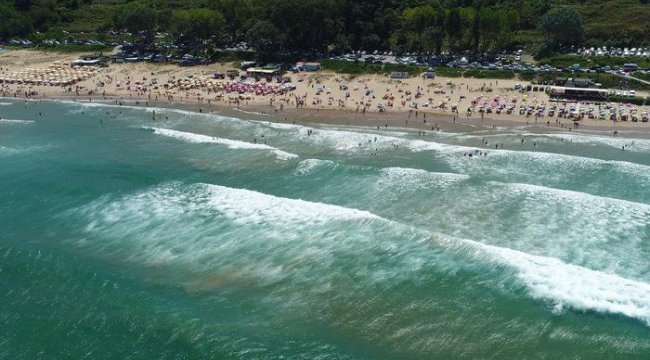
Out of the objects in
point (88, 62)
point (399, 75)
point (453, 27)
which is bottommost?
point (399, 75)

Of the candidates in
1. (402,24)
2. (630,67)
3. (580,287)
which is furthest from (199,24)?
(580,287)

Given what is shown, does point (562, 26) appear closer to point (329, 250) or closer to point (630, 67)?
point (630, 67)

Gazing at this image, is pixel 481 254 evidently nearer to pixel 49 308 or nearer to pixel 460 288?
pixel 460 288

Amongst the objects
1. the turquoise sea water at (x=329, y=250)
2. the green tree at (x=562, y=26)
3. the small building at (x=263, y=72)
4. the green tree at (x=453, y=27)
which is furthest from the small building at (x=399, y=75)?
the turquoise sea water at (x=329, y=250)

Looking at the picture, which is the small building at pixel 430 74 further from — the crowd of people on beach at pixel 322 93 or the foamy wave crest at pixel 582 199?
the foamy wave crest at pixel 582 199

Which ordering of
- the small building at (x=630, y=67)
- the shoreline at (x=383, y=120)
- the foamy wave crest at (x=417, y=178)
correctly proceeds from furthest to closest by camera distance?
the small building at (x=630, y=67) → the shoreline at (x=383, y=120) → the foamy wave crest at (x=417, y=178)

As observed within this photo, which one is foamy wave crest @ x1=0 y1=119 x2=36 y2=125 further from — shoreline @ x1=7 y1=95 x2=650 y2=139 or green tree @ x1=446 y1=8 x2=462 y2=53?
green tree @ x1=446 y1=8 x2=462 y2=53
